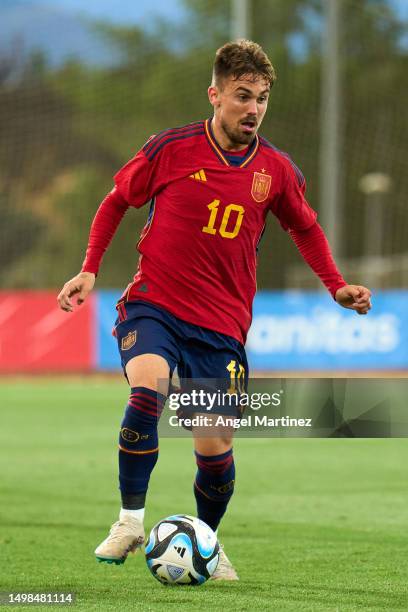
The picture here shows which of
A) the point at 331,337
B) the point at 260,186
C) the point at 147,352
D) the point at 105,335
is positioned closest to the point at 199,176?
the point at 260,186

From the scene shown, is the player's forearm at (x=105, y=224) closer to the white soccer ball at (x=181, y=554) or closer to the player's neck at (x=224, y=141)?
the player's neck at (x=224, y=141)

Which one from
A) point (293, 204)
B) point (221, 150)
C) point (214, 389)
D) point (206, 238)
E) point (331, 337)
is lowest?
point (214, 389)

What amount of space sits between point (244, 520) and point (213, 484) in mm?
2045

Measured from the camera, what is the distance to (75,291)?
5.32 meters

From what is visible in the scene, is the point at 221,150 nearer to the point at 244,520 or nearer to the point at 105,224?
the point at 105,224

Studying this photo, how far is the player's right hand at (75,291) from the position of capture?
525 cm

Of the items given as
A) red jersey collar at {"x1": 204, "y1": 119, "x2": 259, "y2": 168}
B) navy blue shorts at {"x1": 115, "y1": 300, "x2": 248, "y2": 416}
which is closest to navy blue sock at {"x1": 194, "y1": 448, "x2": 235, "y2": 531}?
navy blue shorts at {"x1": 115, "y1": 300, "x2": 248, "y2": 416}

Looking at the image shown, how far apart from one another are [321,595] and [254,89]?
7.02 ft

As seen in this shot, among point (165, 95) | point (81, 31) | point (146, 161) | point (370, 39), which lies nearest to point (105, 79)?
point (165, 95)

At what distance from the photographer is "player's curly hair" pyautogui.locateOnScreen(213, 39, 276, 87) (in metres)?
5.40

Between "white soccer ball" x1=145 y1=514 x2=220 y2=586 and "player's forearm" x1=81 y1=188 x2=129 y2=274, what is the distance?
124 cm

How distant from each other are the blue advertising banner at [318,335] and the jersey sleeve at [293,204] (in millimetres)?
16158

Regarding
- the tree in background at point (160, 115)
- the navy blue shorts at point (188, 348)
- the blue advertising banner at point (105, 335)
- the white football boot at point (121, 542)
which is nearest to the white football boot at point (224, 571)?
the white football boot at point (121, 542)

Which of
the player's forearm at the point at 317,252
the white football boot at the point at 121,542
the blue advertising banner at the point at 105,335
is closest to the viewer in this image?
the white football boot at the point at 121,542
